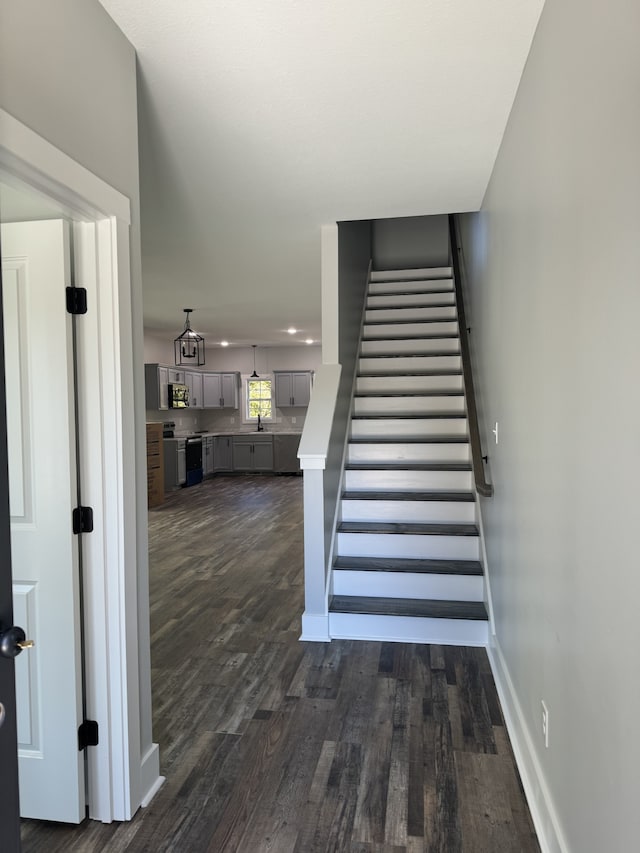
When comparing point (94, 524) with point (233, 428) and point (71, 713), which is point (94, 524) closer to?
point (71, 713)

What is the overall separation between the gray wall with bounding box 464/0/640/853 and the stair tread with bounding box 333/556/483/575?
113 cm

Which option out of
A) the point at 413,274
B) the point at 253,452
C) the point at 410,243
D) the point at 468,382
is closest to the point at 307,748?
the point at 468,382

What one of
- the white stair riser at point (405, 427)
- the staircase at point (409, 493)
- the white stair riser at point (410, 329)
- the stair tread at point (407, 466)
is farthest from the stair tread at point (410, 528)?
the white stair riser at point (410, 329)

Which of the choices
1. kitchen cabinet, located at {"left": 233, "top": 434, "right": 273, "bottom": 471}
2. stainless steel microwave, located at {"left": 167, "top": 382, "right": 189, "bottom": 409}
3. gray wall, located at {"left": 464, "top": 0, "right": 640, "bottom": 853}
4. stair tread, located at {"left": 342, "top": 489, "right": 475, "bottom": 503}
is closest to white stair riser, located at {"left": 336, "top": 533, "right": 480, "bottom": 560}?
stair tread, located at {"left": 342, "top": 489, "right": 475, "bottom": 503}

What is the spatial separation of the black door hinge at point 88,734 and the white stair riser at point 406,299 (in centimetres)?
476

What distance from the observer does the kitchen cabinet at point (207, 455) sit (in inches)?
430

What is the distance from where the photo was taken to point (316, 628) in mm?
3398

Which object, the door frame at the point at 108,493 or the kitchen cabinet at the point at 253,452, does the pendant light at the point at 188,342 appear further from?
the door frame at the point at 108,493

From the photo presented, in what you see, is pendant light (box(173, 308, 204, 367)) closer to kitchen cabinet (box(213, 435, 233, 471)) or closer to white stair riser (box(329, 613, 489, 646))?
kitchen cabinet (box(213, 435, 233, 471))

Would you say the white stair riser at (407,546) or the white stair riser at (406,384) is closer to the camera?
the white stair riser at (407,546)

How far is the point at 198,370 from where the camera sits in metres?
11.4

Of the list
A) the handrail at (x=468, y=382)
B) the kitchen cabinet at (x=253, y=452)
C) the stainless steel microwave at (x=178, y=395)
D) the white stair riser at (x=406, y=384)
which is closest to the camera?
the handrail at (x=468, y=382)

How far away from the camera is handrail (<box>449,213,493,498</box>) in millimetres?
3067

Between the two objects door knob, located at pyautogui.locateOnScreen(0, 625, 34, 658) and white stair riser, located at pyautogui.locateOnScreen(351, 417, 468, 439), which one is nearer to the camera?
door knob, located at pyautogui.locateOnScreen(0, 625, 34, 658)
